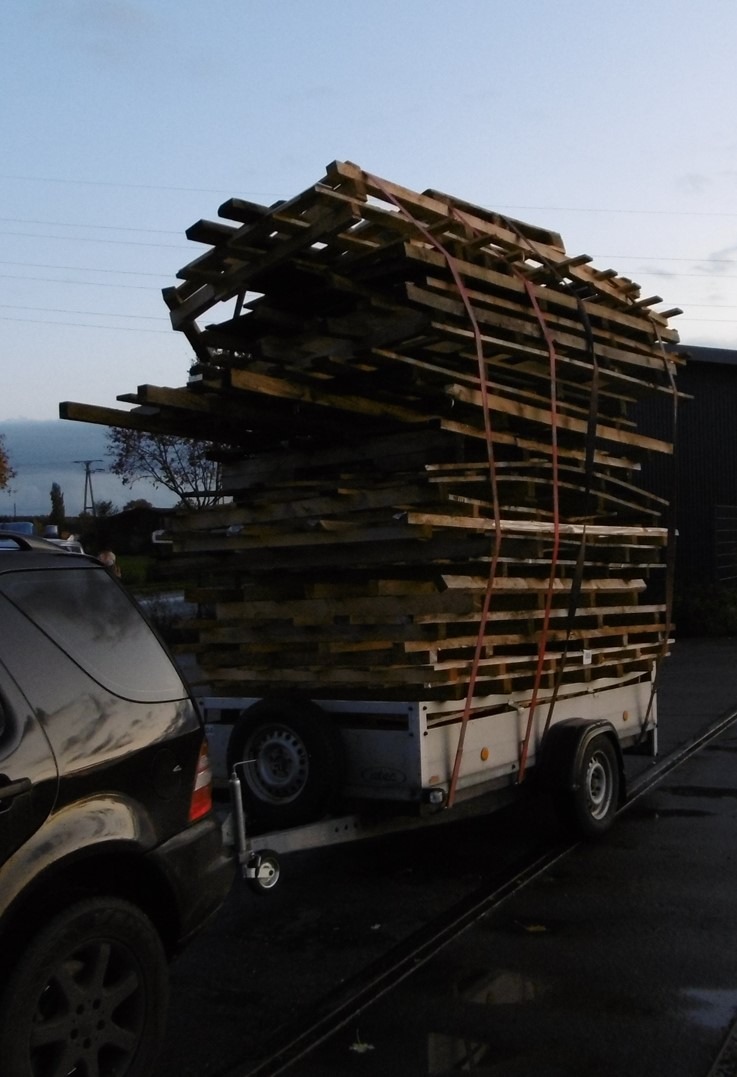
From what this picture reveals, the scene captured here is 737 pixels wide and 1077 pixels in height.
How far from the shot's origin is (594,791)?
7832mm

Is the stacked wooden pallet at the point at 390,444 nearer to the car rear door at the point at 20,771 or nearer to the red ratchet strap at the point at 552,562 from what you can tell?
the red ratchet strap at the point at 552,562

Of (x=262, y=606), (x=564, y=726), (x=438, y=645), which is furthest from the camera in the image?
(x=564, y=726)

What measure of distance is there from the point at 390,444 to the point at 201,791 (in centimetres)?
328

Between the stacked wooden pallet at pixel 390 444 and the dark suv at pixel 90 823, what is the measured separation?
229 cm

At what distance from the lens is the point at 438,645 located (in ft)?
21.6

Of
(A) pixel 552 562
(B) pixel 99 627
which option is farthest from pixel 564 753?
(B) pixel 99 627

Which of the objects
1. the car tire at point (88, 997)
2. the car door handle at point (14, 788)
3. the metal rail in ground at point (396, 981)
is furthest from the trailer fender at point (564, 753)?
the car door handle at point (14, 788)

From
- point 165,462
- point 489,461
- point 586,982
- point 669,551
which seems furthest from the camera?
point 165,462

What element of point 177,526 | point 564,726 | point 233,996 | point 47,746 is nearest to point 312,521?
point 177,526

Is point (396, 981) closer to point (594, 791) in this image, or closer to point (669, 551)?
point (594, 791)

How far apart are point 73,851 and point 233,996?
1.77 metres

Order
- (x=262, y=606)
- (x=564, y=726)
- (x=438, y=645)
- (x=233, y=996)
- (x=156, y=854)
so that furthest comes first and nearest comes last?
(x=564, y=726) < (x=262, y=606) < (x=438, y=645) < (x=233, y=996) < (x=156, y=854)

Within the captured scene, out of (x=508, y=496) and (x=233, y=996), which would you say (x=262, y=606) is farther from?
(x=233, y=996)

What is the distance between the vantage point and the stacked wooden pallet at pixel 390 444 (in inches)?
260
